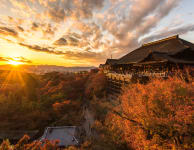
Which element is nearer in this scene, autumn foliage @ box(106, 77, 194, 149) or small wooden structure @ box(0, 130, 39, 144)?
autumn foliage @ box(106, 77, 194, 149)

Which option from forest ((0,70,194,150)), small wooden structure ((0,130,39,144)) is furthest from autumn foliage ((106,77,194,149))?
small wooden structure ((0,130,39,144))

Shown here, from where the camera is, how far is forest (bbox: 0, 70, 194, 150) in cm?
651

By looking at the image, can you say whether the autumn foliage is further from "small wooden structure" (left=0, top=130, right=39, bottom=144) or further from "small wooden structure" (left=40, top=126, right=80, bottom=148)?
"small wooden structure" (left=0, top=130, right=39, bottom=144)

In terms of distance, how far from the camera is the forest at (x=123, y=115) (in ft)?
21.4

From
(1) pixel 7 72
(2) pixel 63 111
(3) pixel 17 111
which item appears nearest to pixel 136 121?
(2) pixel 63 111

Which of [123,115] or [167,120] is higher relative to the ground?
[167,120]

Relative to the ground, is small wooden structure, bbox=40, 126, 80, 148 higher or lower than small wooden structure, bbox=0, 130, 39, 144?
higher

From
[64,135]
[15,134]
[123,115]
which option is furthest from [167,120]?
[15,134]

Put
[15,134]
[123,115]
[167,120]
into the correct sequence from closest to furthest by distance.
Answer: [167,120] → [123,115] → [15,134]

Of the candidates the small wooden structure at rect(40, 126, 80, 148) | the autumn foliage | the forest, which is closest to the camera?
the autumn foliage

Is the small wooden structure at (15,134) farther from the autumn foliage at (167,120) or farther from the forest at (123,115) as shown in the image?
the autumn foliage at (167,120)

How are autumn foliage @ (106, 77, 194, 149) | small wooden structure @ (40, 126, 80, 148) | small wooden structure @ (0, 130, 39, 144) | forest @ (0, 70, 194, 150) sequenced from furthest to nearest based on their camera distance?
small wooden structure @ (0, 130, 39, 144) → small wooden structure @ (40, 126, 80, 148) → forest @ (0, 70, 194, 150) → autumn foliage @ (106, 77, 194, 149)

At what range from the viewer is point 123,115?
37.6 ft

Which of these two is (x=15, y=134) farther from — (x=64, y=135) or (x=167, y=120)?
(x=167, y=120)
